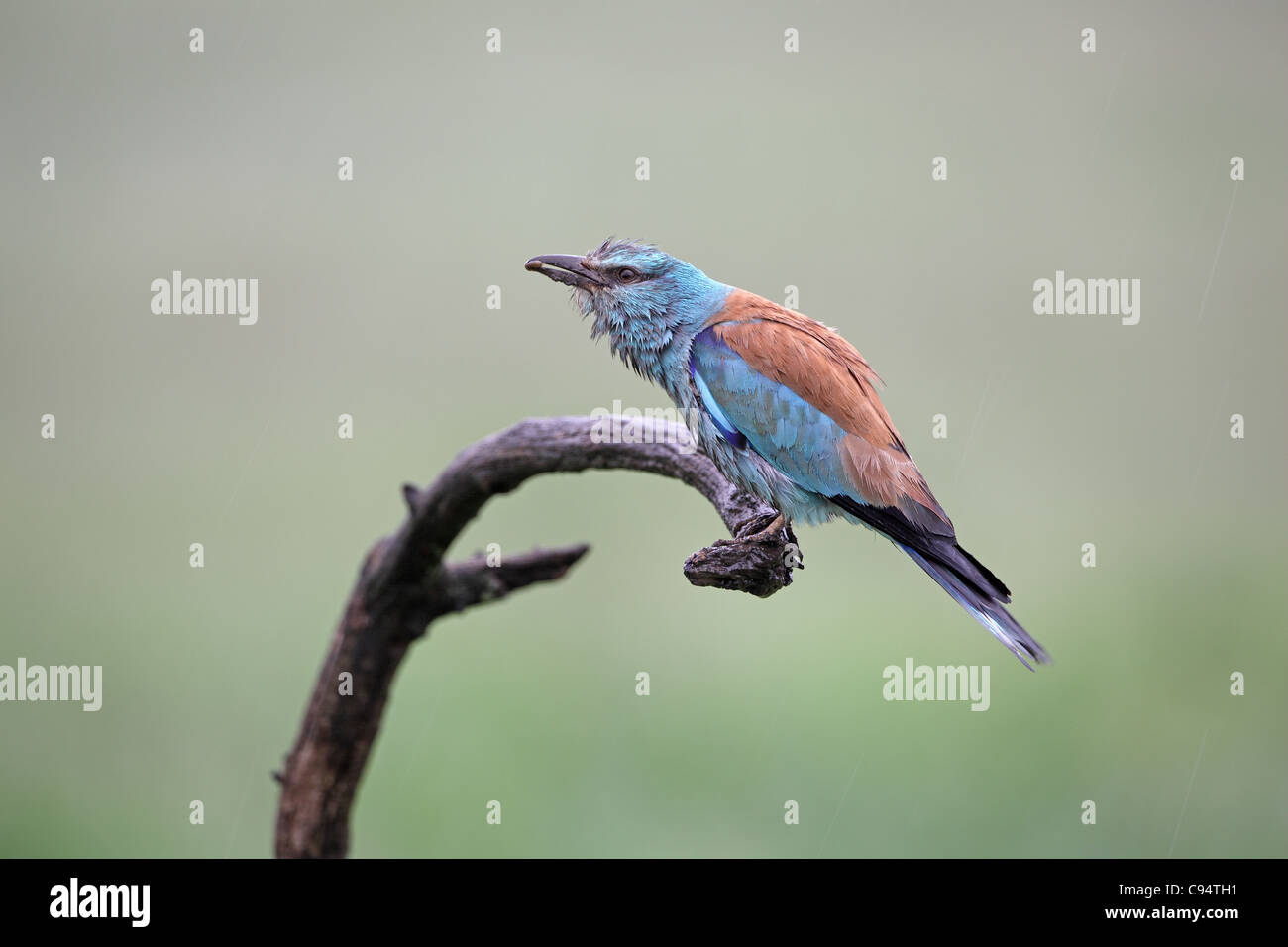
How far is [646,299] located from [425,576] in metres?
1.21

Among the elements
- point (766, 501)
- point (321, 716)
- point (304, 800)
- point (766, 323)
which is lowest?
point (304, 800)

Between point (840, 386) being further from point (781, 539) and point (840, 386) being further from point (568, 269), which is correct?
point (568, 269)

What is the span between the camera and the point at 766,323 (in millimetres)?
3404

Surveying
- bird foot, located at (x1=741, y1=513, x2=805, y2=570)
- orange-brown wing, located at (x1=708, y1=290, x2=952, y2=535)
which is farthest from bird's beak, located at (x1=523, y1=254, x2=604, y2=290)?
bird foot, located at (x1=741, y1=513, x2=805, y2=570)

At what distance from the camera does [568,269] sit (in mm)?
3676

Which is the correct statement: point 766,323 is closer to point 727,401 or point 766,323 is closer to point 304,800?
point 727,401

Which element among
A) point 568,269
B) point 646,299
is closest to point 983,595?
point 646,299

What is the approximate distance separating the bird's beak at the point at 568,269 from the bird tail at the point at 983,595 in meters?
1.37

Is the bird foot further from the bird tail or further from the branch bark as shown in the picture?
the bird tail

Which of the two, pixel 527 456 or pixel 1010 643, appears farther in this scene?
pixel 527 456

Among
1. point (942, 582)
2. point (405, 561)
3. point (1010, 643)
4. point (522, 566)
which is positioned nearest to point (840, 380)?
point (942, 582)

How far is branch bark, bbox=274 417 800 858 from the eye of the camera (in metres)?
3.50

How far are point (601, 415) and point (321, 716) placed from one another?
4.59 feet

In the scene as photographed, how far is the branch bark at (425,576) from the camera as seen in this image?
11.5 ft
